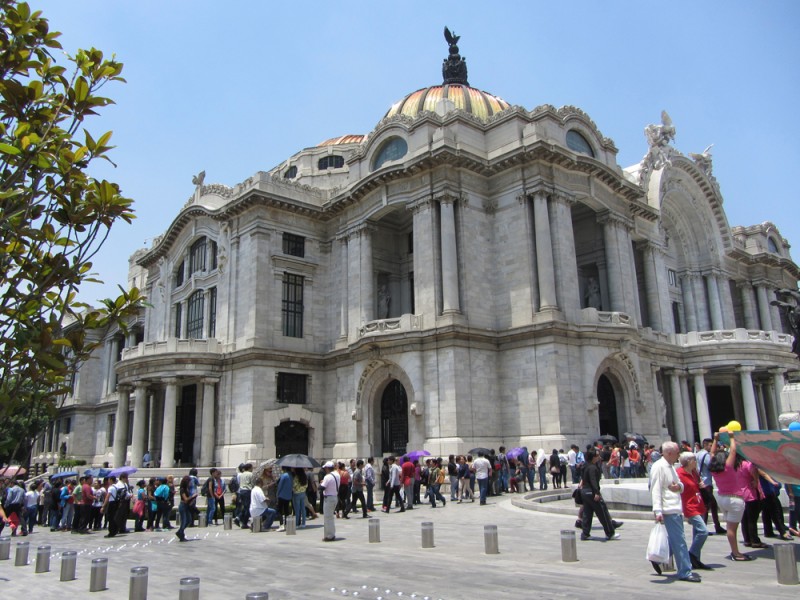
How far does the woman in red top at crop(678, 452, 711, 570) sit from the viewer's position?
9.84 meters

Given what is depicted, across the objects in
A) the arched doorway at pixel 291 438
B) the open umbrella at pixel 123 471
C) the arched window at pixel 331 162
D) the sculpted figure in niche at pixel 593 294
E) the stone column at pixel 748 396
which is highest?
the arched window at pixel 331 162

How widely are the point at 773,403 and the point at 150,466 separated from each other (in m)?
37.0

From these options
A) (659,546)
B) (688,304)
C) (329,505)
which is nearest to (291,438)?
(329,505)

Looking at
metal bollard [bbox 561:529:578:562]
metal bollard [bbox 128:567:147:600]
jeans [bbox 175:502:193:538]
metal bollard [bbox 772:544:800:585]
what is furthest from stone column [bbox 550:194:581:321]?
metal bollard [bbox 128:567:147:600]

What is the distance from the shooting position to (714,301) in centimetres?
4606

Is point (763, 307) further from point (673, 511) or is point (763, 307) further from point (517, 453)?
point (673, 511)

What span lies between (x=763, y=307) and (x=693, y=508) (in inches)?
1817

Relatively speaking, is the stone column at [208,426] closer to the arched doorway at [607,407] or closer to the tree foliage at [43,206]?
the arched doorway at [607,407]

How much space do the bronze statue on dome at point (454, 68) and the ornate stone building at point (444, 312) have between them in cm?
429

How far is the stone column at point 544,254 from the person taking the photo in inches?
1244

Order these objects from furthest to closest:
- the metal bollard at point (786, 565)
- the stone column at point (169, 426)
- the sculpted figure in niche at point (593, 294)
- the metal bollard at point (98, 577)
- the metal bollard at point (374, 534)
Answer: the sculpted figure in niche at point (593, 294)
the stone column at point (169, 426)
the metal bollard at point (374, 534)
the metal bollard at point (98, 577)
the metal bollard at point (786, 565)

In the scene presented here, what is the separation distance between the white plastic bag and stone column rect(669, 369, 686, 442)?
106 feet

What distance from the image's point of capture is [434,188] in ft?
111

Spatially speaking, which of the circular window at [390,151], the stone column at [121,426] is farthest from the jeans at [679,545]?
the stone column at [121,426]
